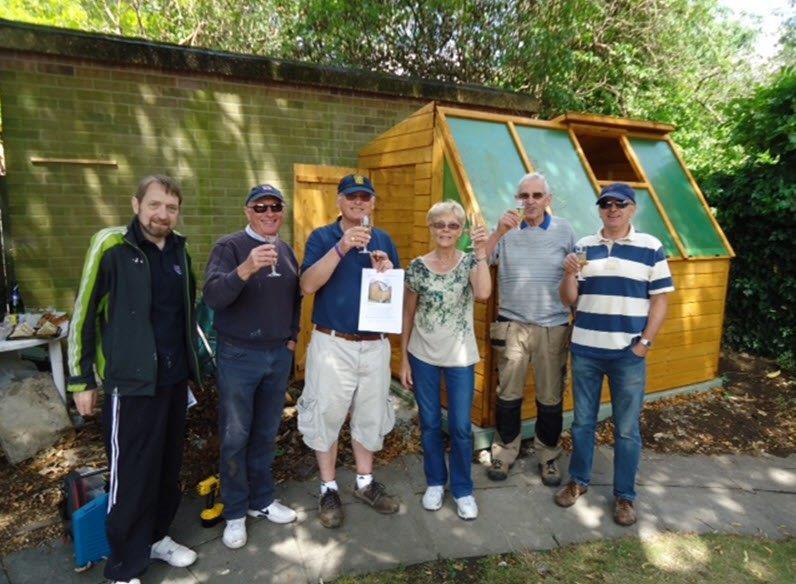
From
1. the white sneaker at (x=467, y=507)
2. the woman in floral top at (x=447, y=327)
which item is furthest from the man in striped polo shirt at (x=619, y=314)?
the white sneaker at (x=467, y=507)

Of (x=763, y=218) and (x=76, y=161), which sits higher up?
(x=76, y=161)

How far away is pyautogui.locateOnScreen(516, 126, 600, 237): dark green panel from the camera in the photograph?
15.6 ft

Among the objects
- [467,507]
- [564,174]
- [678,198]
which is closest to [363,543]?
[467,507]

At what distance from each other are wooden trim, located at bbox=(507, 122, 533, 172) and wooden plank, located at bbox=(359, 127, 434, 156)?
2.86 ft

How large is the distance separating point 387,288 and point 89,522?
6.68 feet

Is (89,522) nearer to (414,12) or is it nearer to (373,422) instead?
(373,422)

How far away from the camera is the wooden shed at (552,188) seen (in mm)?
4453

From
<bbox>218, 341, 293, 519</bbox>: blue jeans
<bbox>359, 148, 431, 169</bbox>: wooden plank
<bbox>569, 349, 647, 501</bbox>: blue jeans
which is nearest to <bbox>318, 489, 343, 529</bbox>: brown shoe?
<bbox>218, 341, 293, 519</bbox>: blue jeans

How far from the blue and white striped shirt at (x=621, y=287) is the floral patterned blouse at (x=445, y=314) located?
791mm

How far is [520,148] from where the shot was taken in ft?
15.9

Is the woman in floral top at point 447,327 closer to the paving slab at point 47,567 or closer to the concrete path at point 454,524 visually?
the concrete path at point 454,524

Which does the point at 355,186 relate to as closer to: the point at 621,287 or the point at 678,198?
the point at 621,287

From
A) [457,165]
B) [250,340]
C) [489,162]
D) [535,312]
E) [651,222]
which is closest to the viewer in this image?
[250,340]

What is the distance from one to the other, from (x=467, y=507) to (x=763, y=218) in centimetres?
562
